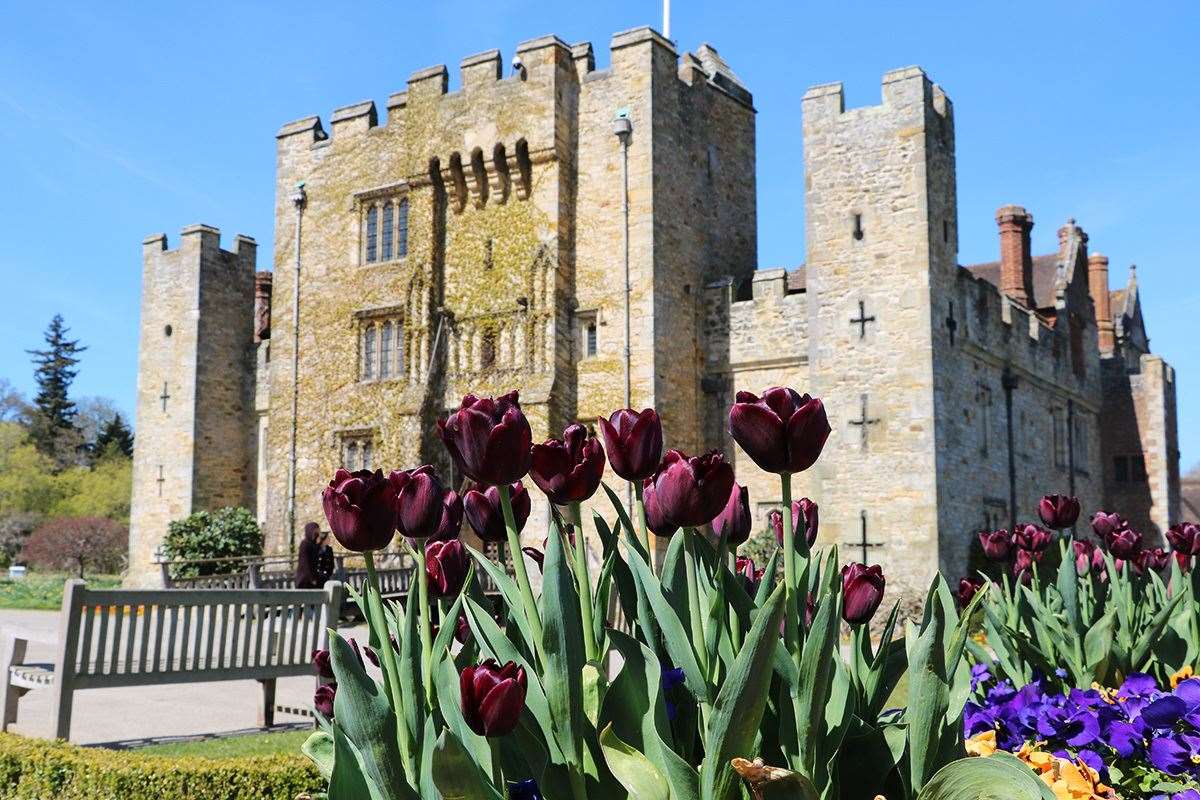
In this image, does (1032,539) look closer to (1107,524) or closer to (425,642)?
(1107,524)

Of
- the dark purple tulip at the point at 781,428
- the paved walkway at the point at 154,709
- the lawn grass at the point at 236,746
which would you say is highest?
the dark purple tulip at the point at 781,428

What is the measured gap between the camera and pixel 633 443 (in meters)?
2.81

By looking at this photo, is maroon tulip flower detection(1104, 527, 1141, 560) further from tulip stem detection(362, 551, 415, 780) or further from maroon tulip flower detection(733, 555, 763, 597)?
tulip stem detection(362, 551, 415, 780)

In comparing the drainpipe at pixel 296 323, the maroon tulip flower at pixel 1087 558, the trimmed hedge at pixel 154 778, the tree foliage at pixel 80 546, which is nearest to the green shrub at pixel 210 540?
the drainpipe at pixel 296 323

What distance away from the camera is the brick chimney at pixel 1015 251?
27750 millimetres

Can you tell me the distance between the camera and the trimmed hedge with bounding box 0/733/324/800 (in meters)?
5.90

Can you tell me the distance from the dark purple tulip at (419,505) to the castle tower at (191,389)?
2781cm

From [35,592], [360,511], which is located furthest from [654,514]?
[35,592]

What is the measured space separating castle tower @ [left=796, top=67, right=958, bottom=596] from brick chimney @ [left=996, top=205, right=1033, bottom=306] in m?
7.87

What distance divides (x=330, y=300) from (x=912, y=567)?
587 inches

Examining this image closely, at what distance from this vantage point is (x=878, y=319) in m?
19.7

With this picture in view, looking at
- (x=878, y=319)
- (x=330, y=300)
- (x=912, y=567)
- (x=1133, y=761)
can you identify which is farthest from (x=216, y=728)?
(x=330, y=300)

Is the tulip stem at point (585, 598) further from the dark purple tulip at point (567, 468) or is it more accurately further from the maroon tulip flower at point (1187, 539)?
the maroon tulip flower at point (1187, 539)

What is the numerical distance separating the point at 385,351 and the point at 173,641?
17.7 m
